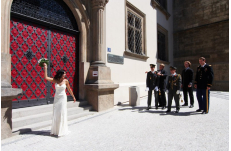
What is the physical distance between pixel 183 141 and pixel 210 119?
6.66ft

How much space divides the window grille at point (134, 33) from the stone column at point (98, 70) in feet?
7.93

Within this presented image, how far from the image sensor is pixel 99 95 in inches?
237

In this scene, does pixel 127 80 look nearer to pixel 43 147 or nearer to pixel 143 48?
pixel 143 48

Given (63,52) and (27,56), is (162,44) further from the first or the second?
(27,56)

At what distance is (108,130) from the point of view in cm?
405


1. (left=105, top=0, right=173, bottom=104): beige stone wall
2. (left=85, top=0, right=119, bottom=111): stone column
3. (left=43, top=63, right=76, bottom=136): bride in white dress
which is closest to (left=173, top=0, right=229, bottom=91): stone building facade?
(left=105, top=0, right=173, bottom=104): beige stone wall

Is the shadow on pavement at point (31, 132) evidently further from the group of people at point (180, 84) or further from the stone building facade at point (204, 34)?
the stone building facade at point (204, 34)

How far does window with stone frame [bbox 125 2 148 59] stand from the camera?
855 cm

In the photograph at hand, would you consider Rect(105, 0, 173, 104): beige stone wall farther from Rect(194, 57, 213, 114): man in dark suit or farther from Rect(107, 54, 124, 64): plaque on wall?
Rect(194, 57, 213, 114): man in dark suit

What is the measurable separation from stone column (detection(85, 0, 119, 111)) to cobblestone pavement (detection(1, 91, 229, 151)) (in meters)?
1.15

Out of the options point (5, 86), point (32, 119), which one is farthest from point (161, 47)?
point (5, 86)

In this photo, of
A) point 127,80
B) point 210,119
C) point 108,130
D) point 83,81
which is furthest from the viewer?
point 127,80

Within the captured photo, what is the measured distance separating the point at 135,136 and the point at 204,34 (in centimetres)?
1235

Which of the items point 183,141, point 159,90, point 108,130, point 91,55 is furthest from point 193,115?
point 91,55
